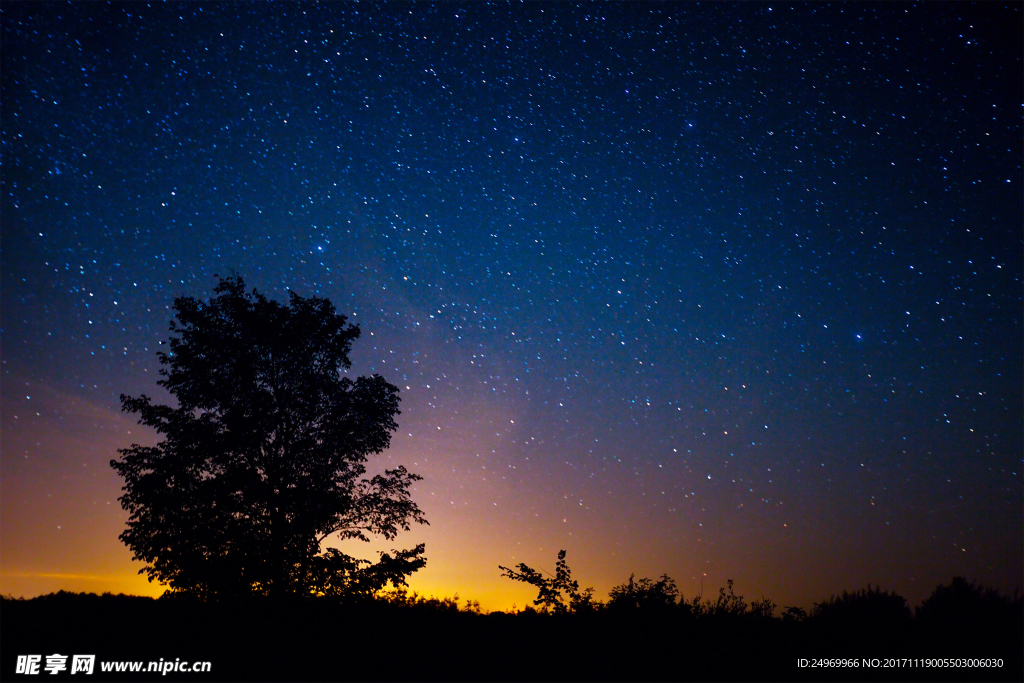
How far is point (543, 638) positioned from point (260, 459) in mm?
8733

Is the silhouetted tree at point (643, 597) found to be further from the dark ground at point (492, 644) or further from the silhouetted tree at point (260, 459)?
the silhouetted tree at point (260, 459)

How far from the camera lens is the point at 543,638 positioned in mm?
6914

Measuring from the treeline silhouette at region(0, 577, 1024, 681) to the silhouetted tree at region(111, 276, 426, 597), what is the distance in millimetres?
2949

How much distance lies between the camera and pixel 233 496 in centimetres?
1195

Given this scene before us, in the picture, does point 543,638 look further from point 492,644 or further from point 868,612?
point 868,612

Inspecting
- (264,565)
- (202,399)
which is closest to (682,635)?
(264,565)

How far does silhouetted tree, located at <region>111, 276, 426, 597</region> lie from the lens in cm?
1141

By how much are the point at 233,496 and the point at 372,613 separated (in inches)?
235

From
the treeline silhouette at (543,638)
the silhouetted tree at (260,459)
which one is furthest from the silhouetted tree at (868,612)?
the silhouetted tree at (260,459)

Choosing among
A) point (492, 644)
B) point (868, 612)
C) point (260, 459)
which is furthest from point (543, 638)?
point (260, 459)

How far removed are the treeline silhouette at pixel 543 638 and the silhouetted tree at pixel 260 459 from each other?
9.67 feet

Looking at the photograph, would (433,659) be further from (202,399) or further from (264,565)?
(202,399)

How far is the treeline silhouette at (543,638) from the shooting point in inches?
236

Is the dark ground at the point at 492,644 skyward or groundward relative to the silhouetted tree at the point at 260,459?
groundward
